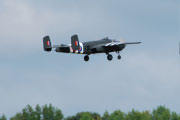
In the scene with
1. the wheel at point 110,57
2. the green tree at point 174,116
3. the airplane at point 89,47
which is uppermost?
the airplane at point 89,47

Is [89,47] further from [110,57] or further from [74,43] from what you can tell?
[74,43]

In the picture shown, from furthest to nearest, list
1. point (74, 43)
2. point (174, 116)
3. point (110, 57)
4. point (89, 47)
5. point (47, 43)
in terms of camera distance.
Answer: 1. point (174, 116)
2. point (110, 57)
3. point (89, 47)
4. point (47, 43)
5. point (74, 43)

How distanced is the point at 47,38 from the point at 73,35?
12.9ft

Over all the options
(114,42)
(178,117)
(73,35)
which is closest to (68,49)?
(73,35)

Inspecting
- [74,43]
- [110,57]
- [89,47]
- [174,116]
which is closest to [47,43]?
[74,43]

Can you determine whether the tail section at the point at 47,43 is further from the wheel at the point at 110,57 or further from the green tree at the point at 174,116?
the green tree at the point at 174,116

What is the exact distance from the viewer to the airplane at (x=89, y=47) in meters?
88.2

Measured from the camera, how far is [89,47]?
92062 mm

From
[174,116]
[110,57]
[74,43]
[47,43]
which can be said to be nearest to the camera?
[74,43]

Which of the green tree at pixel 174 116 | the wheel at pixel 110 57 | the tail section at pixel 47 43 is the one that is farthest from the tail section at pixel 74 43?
the green tree at pixel 174 116

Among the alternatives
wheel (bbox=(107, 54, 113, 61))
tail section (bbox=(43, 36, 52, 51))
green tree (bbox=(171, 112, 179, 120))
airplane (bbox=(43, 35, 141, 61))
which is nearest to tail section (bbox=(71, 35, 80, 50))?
airplane (bbox=(43, 35, 141, 61))

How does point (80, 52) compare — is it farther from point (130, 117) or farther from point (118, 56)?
point (130, 117)

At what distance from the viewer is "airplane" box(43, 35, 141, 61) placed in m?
88.2

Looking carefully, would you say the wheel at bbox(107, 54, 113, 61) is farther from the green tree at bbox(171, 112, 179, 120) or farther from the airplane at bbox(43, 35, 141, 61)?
the green tree at bbox(171, 112, 179, 120)
